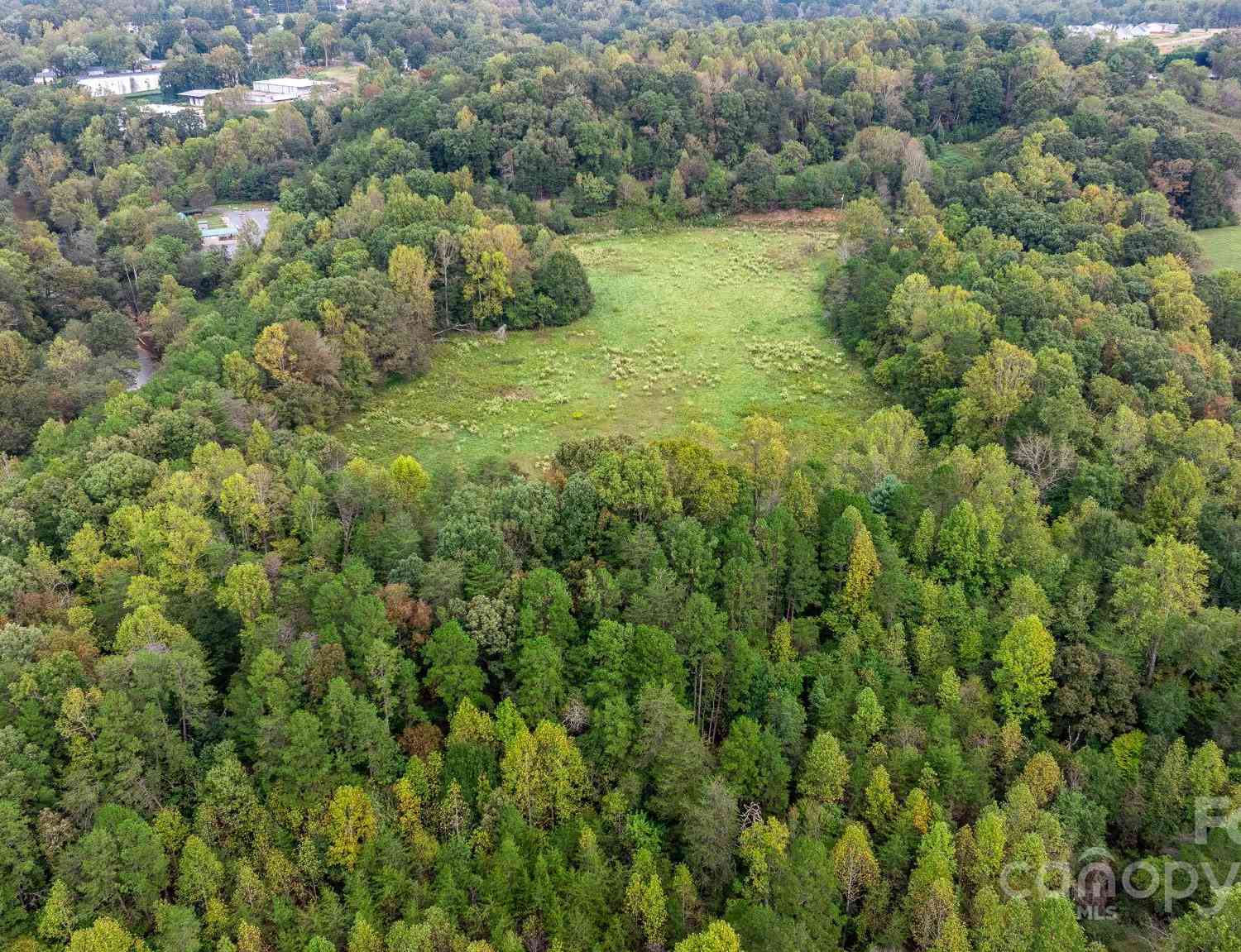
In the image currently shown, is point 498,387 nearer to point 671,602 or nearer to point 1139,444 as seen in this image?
point 671,602

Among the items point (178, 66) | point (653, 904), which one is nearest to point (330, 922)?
point (653, 904)

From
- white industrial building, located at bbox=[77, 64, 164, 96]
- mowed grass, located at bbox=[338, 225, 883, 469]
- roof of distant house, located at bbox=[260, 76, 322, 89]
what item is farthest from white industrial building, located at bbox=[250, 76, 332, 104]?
mowed grass, located at bbox=[338, 225, 883, 469]

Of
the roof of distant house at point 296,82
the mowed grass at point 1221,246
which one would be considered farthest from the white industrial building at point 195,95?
the mowed grass at point 1221,246

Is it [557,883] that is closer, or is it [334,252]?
[557,883]

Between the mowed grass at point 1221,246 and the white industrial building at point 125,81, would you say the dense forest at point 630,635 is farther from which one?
the white industrial building at point 125,81

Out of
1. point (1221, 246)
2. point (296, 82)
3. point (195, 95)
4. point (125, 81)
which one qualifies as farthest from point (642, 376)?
point (125, 81)

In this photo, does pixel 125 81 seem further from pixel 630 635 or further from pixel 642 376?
pixel 630 635
